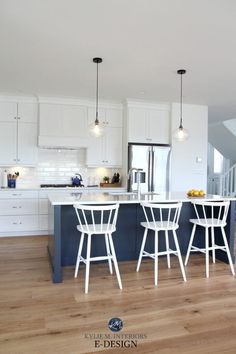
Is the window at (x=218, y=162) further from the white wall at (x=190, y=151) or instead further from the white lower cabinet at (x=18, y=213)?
the white lower cabinet at (x=18, y=213)

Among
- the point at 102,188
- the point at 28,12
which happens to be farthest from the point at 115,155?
the point at 28,12

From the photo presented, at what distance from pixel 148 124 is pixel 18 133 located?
258 centimetres

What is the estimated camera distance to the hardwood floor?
2.00 m

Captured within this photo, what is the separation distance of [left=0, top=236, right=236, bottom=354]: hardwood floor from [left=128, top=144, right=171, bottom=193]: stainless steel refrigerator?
7.27 ft

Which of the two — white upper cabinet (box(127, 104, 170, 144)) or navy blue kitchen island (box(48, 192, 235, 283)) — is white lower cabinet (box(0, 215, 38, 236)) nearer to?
navy blue kitchen island (box(48, 192, 235, 283))

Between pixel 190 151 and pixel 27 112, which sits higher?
pixel 27 112

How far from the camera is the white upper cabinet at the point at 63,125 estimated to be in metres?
5.41

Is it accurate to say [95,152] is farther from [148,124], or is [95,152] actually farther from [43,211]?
[43,211]

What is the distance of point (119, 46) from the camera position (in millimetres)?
3260

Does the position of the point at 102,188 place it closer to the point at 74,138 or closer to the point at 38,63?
the point at 74,138

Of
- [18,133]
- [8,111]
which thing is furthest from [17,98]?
[18,133]

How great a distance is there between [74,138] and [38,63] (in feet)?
6.43

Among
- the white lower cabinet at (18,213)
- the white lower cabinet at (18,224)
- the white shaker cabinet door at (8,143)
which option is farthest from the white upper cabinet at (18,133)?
the white lower cabinet at (18,224)

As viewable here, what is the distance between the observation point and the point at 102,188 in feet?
18.4
